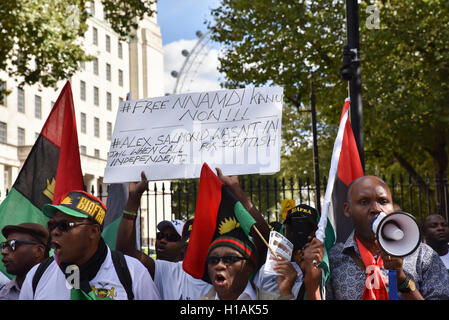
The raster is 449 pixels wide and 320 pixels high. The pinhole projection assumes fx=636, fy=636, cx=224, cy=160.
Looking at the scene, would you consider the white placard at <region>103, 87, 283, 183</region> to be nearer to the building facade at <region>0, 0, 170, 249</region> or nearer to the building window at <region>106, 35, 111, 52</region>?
the building facade at <region>0, 0, 170, 249</region>

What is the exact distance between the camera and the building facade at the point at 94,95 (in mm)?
43625

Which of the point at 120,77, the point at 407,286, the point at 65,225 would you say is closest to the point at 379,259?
the point at 407,286

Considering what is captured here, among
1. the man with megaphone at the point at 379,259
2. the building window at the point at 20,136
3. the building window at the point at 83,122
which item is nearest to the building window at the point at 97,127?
the building window at the point at 83,122

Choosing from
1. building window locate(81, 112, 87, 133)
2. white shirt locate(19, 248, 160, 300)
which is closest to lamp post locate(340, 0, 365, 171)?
white shirt locate(19, 248, 160, 300)

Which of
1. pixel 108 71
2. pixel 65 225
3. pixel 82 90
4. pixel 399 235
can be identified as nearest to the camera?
pixel 399 235

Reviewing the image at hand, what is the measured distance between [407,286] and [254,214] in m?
1.13

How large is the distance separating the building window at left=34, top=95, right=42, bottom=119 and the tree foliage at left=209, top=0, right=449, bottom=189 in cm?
3448

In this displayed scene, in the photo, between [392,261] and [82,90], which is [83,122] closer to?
[82,90]

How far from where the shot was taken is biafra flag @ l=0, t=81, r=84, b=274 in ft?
16.2

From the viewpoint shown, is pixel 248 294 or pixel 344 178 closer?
pixel 248 294

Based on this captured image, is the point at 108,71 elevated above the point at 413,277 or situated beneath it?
elevated above

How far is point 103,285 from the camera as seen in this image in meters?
3.77

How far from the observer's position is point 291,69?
16250 millimetres
